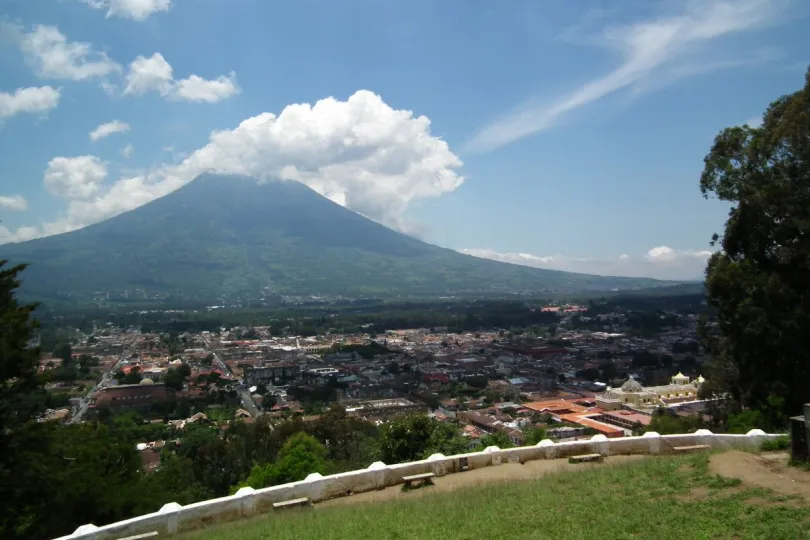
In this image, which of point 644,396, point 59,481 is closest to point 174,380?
point 644,396

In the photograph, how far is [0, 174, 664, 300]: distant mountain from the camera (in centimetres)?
11894

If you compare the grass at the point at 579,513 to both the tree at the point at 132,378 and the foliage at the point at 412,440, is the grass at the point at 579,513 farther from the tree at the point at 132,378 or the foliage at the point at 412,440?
the tree at the point at 132,378

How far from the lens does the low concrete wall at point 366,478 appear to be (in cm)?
613

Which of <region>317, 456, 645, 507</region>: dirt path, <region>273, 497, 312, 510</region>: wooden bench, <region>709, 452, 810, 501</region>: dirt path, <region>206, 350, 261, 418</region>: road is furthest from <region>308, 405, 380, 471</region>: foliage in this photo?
<region>709, 452, 810, 501</region>: dirt path

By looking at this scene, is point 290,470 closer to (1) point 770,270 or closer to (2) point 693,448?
(2) point 693,448

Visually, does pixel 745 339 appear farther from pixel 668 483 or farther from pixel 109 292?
pixel 109 292

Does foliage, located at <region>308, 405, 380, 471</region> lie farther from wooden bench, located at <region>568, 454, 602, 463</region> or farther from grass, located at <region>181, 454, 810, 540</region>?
grass, located at <region>181, 454, 810, 540</region>

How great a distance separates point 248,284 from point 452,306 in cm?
4728

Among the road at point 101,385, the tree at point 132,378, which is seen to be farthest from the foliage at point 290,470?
the tree at point 132,378

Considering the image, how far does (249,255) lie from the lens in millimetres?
136125

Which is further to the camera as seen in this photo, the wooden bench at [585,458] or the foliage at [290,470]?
the foliage at [290,470]

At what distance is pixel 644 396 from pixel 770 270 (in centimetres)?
1914

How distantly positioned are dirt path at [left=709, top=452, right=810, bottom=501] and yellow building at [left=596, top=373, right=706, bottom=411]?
24084 millimetres

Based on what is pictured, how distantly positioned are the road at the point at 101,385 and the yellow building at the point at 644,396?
2419 centimetres
